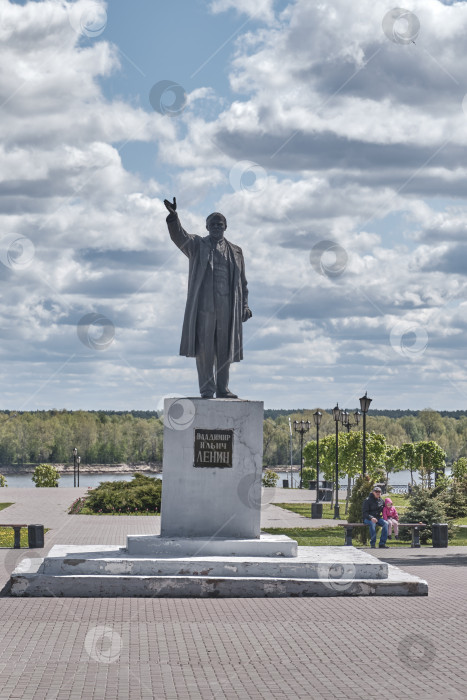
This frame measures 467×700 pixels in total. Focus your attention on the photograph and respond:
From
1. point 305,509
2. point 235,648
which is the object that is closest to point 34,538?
point 235,648

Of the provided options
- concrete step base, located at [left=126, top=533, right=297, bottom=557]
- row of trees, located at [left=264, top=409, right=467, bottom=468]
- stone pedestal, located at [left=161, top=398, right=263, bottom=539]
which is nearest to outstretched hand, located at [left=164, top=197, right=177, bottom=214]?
stone pedestal, located at [left=161, top=398, right=263, bottom=539]

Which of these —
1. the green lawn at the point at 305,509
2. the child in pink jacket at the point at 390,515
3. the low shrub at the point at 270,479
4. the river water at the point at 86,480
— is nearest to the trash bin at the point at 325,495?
the green lawn at the point at 305,509

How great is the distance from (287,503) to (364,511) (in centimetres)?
1931

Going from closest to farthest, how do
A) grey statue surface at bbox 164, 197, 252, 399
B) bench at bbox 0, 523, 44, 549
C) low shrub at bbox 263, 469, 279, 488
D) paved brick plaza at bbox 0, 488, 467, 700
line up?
paved brick plaza at bbox 0, 488, 467, 700 → grey statue surface at bbox 164, 197, 252, 399 → bench at bbox 0, 523, 44, 549 → low shrub at bbox 263, 469, 279, 488

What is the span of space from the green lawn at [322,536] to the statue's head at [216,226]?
8020mm

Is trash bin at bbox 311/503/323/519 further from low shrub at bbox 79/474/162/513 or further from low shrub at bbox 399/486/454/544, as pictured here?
low shrub at bbox 399/486/454/544

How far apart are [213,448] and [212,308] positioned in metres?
2.07

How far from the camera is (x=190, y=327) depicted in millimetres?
13992

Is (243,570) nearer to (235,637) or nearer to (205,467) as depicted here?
(205,467)

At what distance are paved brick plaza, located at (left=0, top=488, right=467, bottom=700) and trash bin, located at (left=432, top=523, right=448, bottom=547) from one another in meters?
7.02

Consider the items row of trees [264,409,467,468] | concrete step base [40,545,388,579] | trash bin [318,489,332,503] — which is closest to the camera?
concrete step base [40,545,388,579]

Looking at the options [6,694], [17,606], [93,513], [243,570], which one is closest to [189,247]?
[243,570]

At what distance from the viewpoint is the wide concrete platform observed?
12.4m

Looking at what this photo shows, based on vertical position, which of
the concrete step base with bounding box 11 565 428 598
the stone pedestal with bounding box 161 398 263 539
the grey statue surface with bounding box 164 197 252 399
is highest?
the grey statue surface with bounding box 164 197 252 399
